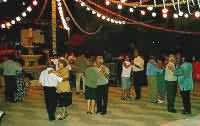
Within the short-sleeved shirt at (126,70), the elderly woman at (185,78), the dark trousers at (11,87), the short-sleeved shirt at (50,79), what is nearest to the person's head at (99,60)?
the short-sleeved shirt at (50,79)

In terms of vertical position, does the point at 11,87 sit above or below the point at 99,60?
below

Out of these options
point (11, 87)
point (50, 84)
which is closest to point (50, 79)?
point (50, 84)

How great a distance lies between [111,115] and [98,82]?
1.04 meters

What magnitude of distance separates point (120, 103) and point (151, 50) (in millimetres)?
9748

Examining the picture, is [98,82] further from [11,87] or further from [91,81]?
[11,87]

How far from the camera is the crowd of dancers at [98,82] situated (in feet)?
43.6

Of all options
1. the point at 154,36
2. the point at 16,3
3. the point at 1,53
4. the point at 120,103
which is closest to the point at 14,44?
the point at 16,3

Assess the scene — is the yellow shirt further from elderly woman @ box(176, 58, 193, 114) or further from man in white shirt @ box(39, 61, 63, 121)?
elderly woman @ box(176, 58, 193, 114)

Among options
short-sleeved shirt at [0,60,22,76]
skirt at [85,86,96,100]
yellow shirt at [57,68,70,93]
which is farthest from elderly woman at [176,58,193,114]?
short-sleeved shirt at [0,60,22,76]

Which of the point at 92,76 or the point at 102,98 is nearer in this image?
the point at 92,76

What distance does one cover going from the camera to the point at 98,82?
14.1 meters

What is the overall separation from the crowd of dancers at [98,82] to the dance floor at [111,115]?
1.18 feet

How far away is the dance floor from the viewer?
1290 centimetres

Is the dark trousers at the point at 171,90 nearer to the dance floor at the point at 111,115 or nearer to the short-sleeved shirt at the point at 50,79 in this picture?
the dance floor at the point at 111,115
